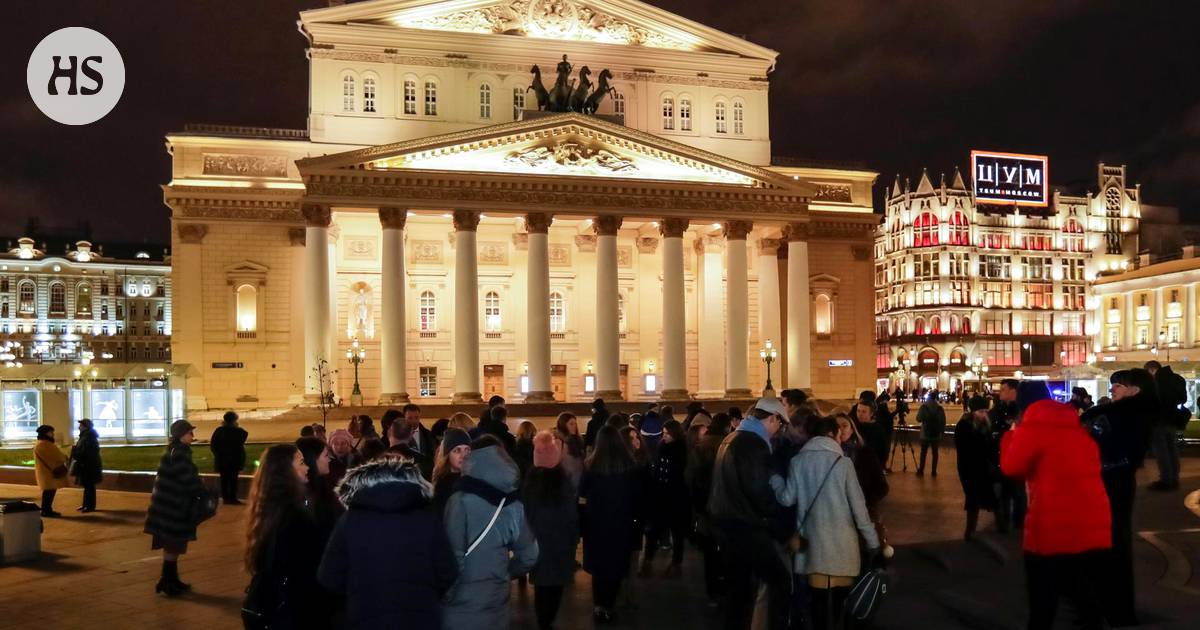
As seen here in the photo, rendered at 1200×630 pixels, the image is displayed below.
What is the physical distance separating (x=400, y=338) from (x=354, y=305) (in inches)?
294

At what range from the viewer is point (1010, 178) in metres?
92.9

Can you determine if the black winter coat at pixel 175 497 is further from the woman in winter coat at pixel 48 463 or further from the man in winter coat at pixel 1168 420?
the man in winter coat at pixel 1168 420

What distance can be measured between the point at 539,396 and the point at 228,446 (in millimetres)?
24706

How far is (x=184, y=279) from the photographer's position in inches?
1869

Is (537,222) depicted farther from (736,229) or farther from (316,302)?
(316,302)

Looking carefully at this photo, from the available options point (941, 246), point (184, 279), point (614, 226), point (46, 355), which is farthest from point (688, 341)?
point (46, 355)

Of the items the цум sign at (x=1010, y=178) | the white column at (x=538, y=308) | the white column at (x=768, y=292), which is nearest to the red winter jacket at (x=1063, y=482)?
the white column at (x=538, y=308)

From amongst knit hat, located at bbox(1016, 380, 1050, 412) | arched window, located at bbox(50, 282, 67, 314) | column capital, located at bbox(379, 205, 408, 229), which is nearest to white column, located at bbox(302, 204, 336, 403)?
column capital, located at bbox(379, 205, 408, 229)

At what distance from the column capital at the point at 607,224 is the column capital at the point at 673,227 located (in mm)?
2158

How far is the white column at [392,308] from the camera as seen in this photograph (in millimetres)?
44312

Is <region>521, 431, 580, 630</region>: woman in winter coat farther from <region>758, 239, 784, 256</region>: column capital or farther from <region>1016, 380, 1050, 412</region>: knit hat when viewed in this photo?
<region>758, 239, 784, 256</region>: column capital

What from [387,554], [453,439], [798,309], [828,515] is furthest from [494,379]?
[387,554]

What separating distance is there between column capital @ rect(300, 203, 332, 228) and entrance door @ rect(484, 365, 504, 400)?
12975 millimetres

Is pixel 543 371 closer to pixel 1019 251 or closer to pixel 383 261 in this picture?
pixel 383 261
